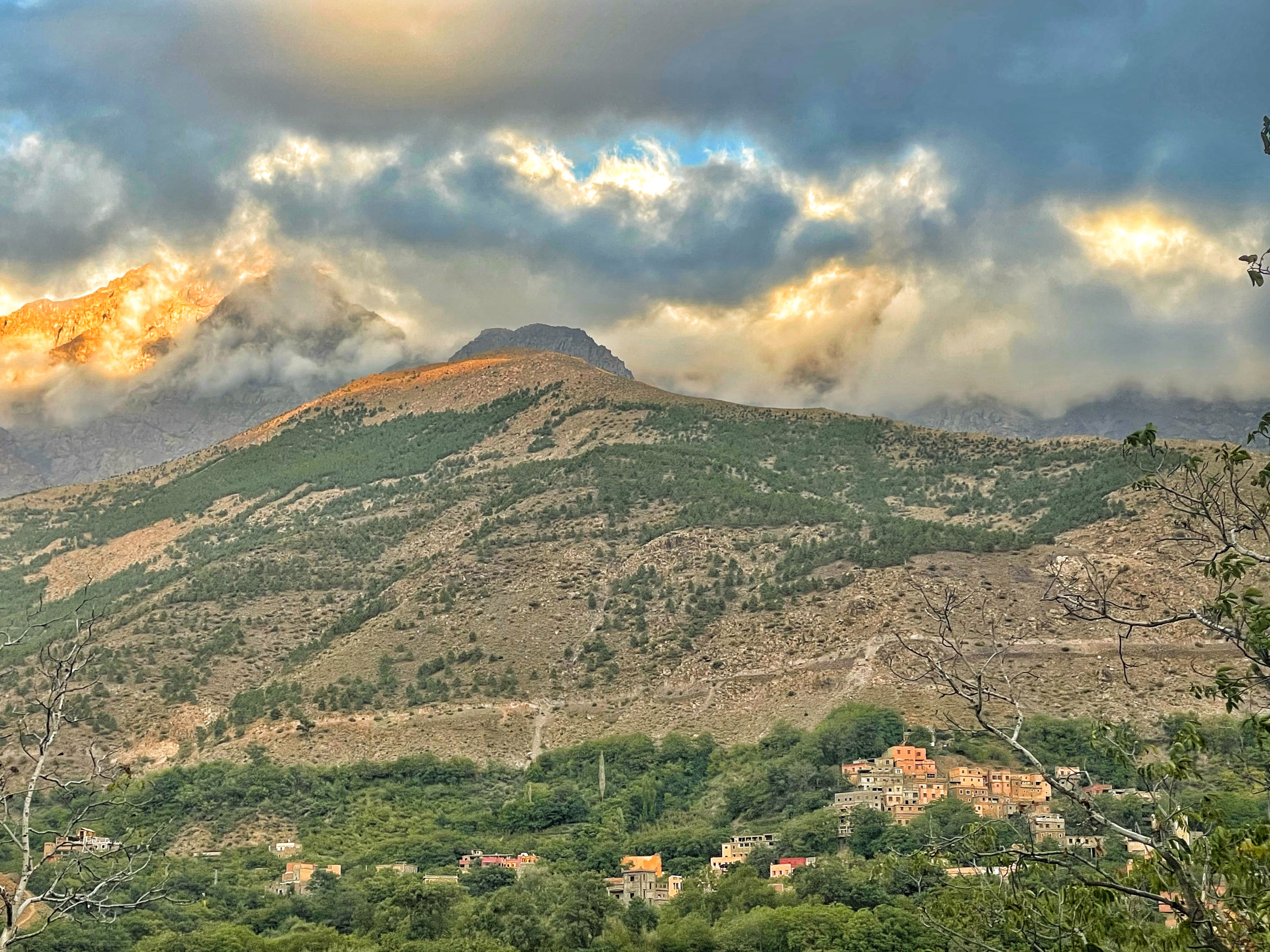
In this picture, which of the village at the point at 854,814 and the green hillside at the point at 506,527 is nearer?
the village at the point at 854,814

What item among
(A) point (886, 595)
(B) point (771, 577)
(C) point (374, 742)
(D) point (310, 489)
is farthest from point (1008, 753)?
(D) point (310, 489)

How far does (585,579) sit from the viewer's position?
123m

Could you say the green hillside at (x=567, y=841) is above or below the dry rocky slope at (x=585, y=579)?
below

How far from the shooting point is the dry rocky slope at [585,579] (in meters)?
100

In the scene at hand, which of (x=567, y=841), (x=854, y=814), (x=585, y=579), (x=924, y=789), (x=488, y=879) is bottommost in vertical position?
(x=488, y=879)

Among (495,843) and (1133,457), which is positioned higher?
(1133,457)

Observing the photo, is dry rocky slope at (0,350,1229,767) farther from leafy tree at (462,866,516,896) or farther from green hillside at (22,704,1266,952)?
leafy tree at (462,866,516,896)

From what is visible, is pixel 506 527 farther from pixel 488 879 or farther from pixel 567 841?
pixel 488 879

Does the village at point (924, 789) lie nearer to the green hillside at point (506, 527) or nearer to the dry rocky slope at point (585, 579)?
the dry rocky slope at point (585, 579)

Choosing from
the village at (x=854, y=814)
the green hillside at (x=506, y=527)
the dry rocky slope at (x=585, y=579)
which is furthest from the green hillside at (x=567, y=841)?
the green hillside at (x=506, y=527)

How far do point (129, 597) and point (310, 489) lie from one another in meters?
37.5

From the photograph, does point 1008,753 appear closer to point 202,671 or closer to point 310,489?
point 202,671

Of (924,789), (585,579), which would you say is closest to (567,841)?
(924,789)

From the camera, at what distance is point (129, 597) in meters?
133
